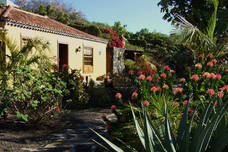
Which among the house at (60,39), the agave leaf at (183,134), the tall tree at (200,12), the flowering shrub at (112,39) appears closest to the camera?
the agave leaf at (183,134)

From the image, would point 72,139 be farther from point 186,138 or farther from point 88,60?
point 88,60

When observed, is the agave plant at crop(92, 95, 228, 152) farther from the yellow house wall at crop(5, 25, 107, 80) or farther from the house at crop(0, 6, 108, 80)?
the house at crop(0, 6, 108, 80)

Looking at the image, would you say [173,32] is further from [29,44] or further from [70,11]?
[70,11]

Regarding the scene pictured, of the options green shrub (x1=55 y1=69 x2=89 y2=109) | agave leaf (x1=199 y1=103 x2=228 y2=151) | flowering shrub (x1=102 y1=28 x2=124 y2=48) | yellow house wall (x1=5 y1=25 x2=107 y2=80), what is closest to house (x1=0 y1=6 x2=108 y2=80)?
yellow house wall (x1=5 y1=25 x2=107 y2=80)

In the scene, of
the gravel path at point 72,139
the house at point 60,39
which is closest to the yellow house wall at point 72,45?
the house at point 60,39

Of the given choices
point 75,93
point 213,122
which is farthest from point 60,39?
point 213,122

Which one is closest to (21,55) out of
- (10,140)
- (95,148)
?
(10,140)

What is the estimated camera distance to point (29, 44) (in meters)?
6.11

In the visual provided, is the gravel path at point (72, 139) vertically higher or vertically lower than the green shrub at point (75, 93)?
lower

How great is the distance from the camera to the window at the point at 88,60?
1350 centimetres

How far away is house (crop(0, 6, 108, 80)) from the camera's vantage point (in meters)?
8.60

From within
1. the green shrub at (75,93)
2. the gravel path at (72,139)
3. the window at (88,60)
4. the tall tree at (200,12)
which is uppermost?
the tall tree at (200,12)

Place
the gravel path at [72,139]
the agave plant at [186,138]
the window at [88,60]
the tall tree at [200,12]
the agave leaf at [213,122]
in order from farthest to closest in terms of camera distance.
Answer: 1. the window at [88,60]
2. the tall tree at [200,12]
3. the gravel path at [72,139]
4. the agave plant at [186,138]
5. the agave leaf at [213,122]

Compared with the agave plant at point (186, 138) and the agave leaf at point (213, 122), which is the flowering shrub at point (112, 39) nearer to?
the agave plant at point (186, 138)
